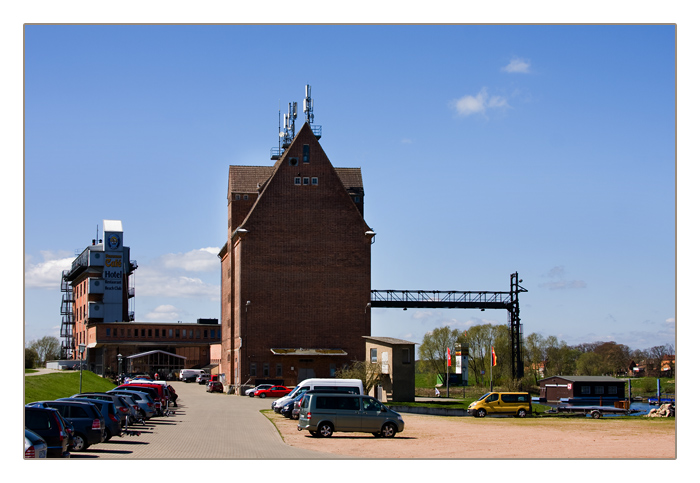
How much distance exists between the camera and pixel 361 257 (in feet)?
270

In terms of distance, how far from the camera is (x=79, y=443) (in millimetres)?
26250

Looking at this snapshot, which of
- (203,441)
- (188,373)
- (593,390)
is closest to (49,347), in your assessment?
(188,373)

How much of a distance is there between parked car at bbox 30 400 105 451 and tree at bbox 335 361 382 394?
44405 millimetres

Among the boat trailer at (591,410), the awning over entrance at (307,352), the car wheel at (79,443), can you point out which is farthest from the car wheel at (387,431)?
the awning over entrance at (307,352)

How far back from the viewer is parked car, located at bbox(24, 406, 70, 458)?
2234 cm

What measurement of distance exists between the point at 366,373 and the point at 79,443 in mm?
47160

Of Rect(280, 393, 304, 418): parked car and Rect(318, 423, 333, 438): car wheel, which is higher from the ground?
Rect(318, 423, 333, 438): car wheel

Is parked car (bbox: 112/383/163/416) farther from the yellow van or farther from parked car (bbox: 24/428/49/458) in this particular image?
parked car (bbox: 24/428/49/458)

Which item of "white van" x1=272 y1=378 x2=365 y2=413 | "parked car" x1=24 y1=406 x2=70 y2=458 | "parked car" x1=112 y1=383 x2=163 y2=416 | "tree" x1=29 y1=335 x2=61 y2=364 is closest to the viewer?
"parked car" x1=24 y1=406 x2=70 y2=458

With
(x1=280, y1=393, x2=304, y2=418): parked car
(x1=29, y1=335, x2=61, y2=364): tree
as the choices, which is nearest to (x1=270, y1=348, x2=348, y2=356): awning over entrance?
(x1=280, y1=393, x2=304, y2=418): parked car

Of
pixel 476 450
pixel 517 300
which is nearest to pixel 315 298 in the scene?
pixel 517 300

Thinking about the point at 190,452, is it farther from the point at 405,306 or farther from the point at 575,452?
the point at 405,306

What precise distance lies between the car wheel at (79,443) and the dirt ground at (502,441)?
25.5ft

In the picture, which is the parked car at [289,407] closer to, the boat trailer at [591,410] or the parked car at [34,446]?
the boat trailer at [591,410]
